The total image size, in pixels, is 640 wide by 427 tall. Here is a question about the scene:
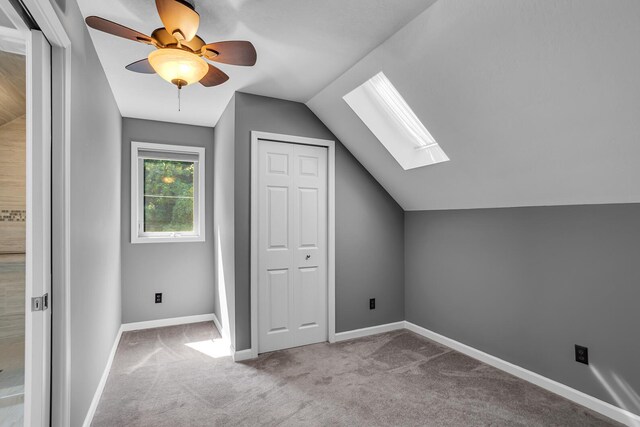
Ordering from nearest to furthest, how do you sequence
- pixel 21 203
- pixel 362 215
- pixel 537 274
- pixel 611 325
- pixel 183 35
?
pixel 21 203
pixel 183 35
pixel 611 325
pixel 537 274
pixel 362 215

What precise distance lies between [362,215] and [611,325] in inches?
86.9

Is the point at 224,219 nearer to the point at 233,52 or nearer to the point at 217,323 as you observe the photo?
the point at 217,323

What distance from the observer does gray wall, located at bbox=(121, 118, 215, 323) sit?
12.5 ft

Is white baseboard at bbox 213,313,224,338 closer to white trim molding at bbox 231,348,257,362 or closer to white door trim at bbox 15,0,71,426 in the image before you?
white trim molding at bbox 231,348,257,362

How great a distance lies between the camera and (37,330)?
145 centimetres

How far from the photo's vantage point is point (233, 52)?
1841 millimetres

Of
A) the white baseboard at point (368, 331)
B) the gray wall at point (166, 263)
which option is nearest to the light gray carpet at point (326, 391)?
the white baseboard at point (368, 331)

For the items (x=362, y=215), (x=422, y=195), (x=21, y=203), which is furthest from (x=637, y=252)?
(x=21, y=203)

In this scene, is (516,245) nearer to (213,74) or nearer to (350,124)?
(350,124)

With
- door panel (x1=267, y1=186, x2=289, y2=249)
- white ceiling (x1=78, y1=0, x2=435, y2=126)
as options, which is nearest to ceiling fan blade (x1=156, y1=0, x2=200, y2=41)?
white ceiling (x1=78, y1=0, x2=435, y2=126)

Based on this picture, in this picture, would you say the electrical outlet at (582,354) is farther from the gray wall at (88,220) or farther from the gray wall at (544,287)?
the gray wall at (88,220)

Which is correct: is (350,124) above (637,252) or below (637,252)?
above

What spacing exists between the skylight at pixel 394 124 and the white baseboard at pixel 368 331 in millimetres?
1808

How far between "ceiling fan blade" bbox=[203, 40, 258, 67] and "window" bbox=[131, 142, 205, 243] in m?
2.42
